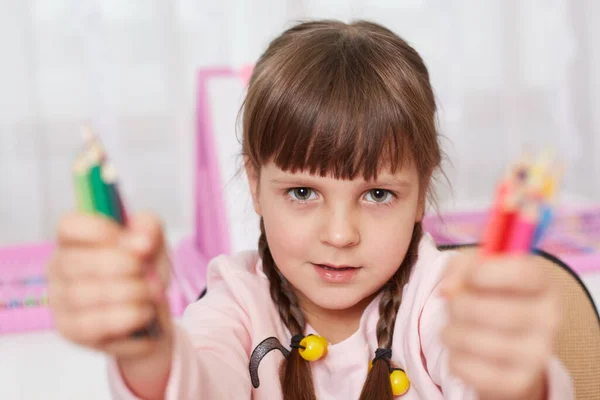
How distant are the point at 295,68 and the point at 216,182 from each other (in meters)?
0.58

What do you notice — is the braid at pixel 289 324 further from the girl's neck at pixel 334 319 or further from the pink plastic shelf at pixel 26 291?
the pink plastic shelf at pixel 26 291

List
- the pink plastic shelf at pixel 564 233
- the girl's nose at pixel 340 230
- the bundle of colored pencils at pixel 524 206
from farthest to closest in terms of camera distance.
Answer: the pink plastic shelf at pixel 564 233, the girl's nose at pixel 340 230, the bundle of colored pencils at pixel 524 206

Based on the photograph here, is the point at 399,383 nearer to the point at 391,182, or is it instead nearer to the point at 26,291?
the point at 391,182

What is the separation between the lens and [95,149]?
425 millimetres

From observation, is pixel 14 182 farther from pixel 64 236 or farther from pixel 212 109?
pixel 64 236

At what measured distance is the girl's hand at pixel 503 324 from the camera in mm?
388

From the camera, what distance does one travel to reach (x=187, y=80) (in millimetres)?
1872

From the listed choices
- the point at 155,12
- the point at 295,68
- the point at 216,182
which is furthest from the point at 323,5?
the point at 295,68

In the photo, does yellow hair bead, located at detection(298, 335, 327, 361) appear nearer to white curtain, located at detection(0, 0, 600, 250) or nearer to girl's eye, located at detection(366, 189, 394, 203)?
girl's eye, located at detection(366, 189, 394, 203)

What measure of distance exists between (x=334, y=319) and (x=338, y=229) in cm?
16

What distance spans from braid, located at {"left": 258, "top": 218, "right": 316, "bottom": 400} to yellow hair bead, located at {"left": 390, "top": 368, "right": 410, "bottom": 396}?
3.1 inches

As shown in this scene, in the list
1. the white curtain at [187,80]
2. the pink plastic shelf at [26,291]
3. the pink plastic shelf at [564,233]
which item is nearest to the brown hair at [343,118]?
the pink plastic shelf at [26,291]

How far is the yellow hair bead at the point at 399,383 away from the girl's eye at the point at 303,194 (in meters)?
0.19

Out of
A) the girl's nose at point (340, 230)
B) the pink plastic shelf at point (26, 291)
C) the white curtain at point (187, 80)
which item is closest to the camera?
the girl's nose at point (340, 230)
